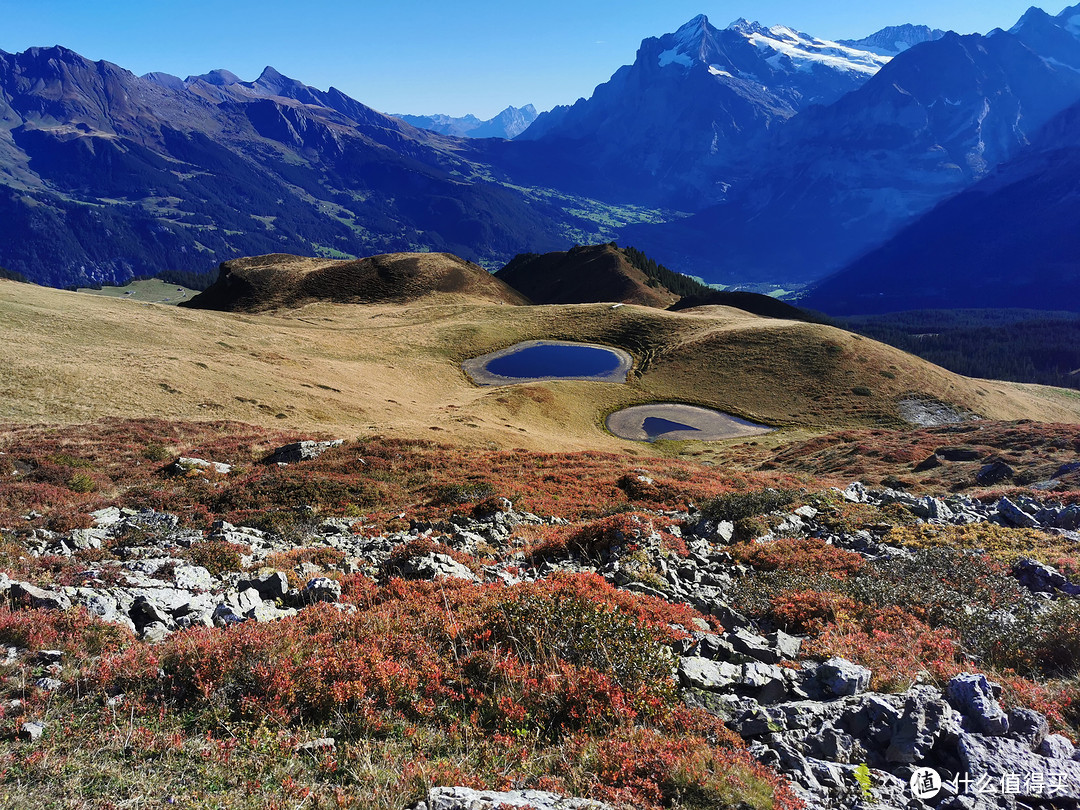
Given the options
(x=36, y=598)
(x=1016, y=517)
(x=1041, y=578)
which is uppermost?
(x=1041, y=578)

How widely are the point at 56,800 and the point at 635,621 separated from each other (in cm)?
811

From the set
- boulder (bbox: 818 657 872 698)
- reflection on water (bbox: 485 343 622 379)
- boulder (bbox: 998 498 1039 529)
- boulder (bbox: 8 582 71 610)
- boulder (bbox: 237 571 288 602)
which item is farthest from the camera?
reflection on water (bbox: 485 343 622 379)

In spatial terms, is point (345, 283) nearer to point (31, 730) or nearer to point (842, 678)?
point (31, 730)

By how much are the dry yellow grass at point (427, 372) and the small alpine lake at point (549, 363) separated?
2751 millimetres

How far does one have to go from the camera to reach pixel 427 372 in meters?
81.8

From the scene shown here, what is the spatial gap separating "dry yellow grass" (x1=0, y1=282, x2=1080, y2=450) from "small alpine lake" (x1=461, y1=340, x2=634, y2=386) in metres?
2.75

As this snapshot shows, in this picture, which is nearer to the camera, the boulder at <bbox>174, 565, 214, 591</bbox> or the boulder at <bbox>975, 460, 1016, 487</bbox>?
the boulder at <bbox>174, 565, 214, 591</bbox>

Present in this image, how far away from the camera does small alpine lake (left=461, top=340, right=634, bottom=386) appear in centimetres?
8412

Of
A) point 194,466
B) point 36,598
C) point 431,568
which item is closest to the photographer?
point 36,598

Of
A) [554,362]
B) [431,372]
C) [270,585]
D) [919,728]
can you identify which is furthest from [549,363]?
[919,728]

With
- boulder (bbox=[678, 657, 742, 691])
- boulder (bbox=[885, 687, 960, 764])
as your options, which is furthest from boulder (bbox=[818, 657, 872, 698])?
boulder (bbox=[678, 657, 742, 691])

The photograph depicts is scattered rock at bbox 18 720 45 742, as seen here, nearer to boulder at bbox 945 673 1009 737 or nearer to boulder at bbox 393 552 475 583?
boulder at bbox 393 552 475 583

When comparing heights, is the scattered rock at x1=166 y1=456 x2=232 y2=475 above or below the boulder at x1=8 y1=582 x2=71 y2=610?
below

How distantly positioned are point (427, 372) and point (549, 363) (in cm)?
2050
